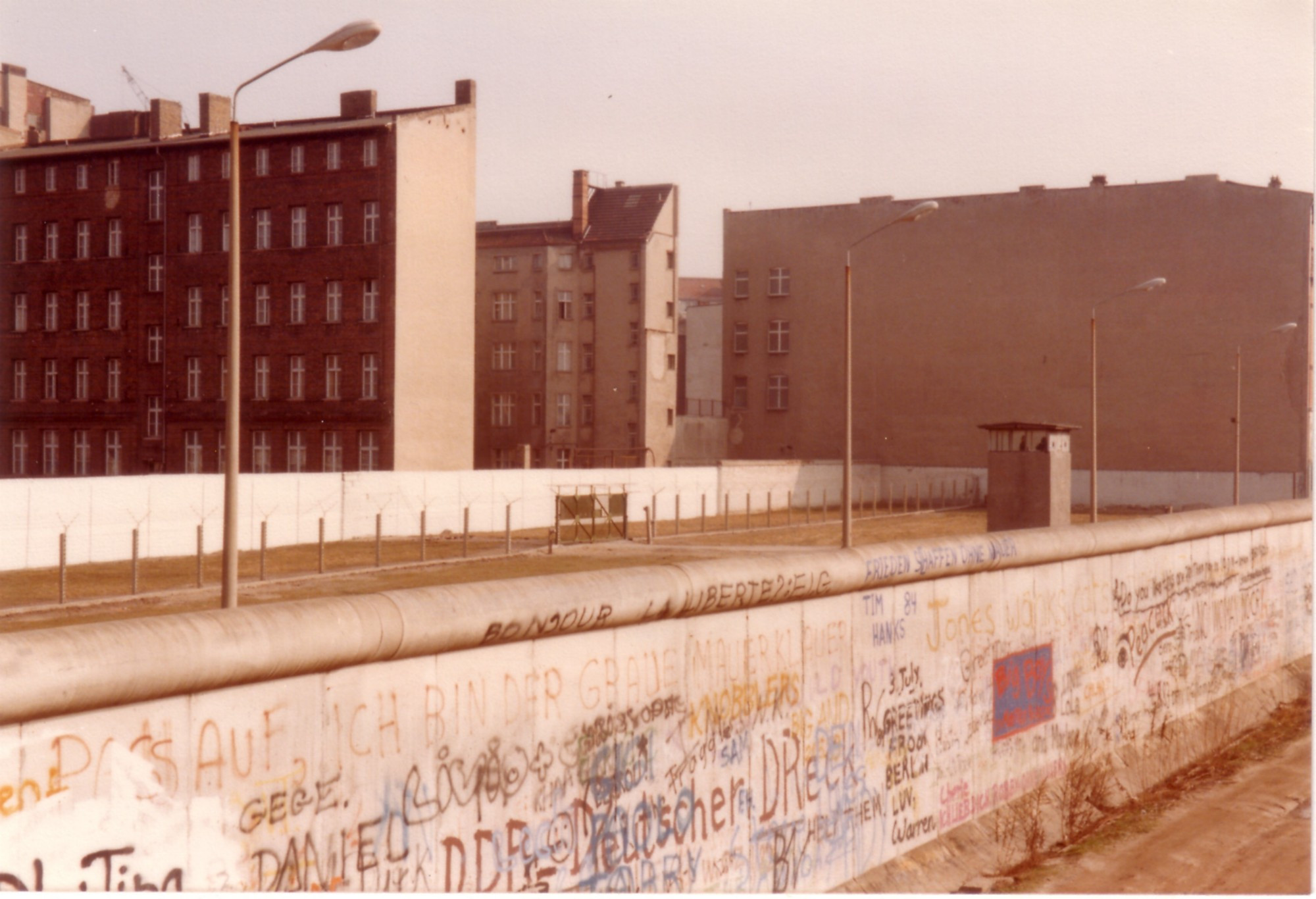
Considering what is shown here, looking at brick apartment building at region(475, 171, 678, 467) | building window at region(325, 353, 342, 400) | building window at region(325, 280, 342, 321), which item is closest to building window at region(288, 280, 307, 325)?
building window at region(325, 280, 342, 321)

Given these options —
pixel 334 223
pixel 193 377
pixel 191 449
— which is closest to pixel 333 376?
pixel 334 223

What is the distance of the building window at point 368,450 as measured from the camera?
198 feet

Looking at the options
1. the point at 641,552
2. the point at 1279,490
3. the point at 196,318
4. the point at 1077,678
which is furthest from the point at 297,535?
the point at 1279,490

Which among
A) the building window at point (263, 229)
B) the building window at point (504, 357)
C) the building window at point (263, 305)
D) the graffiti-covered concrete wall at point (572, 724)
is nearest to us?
the graffiti-covered concrete wall at point (572, 724)

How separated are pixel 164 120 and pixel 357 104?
9.75 meters

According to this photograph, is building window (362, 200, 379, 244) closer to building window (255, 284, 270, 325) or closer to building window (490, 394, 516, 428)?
building window (255, 284, 270, 325)

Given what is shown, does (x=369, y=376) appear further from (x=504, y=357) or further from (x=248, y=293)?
(x=504, y=357)

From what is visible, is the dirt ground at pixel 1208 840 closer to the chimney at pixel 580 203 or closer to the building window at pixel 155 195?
the building window at pixel 155 195

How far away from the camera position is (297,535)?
42.6m

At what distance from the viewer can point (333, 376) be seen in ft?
202

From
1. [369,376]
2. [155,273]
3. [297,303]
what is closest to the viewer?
[369,376]

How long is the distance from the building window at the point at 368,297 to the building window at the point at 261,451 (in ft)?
25.0

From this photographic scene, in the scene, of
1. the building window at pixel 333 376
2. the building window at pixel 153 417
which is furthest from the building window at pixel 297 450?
the building window at pixel 153 417

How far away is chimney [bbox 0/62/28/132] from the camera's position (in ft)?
233
